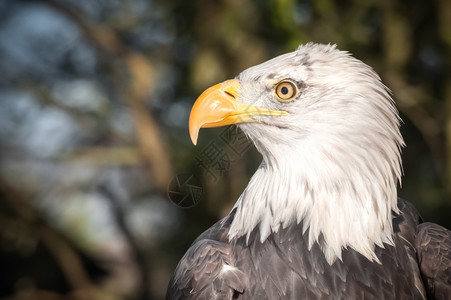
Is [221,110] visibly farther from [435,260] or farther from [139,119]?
[139,119]

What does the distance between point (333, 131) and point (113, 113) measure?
5948 mm

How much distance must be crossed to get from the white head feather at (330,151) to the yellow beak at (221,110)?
47mm

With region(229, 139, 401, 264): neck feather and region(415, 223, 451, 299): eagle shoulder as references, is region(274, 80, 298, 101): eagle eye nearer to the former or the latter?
region(229, 139, 401, 264): neck feather

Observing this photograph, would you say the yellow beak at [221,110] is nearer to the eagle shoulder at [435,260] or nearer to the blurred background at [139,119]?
the eagle shoulder at [435,260]

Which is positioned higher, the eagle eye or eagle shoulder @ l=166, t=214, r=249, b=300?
the eagle eye

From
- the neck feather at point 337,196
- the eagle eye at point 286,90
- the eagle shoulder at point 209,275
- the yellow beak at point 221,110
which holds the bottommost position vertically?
the eagle shoulder at point 209,275

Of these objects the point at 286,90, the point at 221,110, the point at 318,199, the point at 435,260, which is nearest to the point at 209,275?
the point at 318,199

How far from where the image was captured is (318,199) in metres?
2.63

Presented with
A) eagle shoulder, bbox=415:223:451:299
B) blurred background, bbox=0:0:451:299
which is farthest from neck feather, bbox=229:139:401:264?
blurred background, bbox=0:0:451:299

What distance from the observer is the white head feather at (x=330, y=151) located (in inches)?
102

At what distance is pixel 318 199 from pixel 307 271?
0.32 m

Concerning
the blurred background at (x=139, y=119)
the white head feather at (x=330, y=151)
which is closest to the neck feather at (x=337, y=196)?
the white head feather at (x=330, y=151)

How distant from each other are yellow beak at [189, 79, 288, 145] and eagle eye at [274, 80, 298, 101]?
7 centimetres

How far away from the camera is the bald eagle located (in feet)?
8.41
